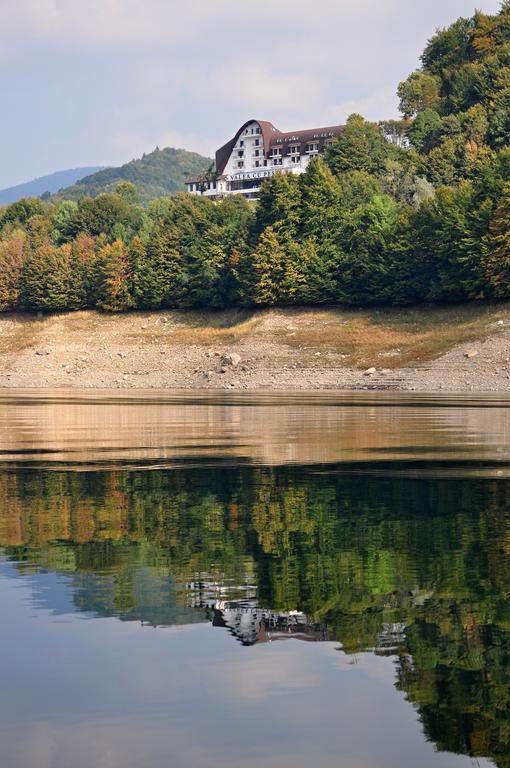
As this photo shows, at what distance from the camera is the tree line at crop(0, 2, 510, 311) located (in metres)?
129

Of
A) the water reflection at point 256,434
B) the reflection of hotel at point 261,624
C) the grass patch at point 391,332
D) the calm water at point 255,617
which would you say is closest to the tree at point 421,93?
the grass patch at point 391,332

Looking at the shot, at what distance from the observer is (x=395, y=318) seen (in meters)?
131

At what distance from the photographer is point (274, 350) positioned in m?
130

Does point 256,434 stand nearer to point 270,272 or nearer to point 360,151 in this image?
point 270,272

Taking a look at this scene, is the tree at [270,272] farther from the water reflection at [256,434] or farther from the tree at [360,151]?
the water reflection at [256,434]

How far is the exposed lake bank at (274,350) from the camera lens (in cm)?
11088

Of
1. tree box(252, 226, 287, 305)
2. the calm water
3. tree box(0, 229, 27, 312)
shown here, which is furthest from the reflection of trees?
tree box(0, 229, 27, 312)

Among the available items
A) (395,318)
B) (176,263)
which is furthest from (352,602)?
(176,263)

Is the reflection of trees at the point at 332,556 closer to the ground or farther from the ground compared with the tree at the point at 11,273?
closer to the ground

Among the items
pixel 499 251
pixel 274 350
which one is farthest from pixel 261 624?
pixel 274 350

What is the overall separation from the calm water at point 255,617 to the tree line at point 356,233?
98215 mm

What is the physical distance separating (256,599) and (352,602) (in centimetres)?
130

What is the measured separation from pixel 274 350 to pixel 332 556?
11111 cm

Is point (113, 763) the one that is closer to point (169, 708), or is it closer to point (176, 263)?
point (169, 708)
